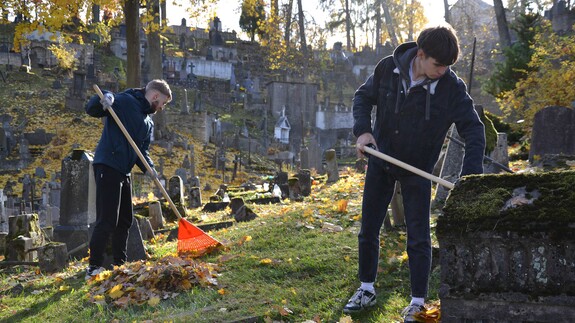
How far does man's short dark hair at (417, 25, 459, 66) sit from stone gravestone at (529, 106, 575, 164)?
900 cm

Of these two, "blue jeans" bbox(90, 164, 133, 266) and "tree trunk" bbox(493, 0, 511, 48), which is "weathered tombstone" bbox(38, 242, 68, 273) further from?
"tree trunk" bbox(493, 0, 511, 48)

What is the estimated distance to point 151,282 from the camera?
4.89m

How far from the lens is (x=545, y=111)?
12.0m

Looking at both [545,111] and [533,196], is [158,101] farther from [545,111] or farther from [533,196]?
[545,111]

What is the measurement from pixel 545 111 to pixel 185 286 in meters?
9.69

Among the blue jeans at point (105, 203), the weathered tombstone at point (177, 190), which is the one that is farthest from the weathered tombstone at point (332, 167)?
the blue jeans at point (105, 203)

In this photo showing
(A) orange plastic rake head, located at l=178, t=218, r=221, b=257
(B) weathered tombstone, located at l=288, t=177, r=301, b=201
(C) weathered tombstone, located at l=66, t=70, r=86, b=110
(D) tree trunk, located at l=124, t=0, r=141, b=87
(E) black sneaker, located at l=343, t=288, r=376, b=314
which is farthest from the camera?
(C) weathered tombstone, located at l=66, t=70, r=86, b=110

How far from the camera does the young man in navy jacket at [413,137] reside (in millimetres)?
3836

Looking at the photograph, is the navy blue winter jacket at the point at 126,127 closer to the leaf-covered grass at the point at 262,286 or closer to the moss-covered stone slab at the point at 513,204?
the leaf-covered grass at the point at 262,286

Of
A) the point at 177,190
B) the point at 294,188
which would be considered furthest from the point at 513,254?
A: the point at 294,188

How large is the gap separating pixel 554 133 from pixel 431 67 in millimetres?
9415

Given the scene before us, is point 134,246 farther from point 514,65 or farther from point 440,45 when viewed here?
point 514,65

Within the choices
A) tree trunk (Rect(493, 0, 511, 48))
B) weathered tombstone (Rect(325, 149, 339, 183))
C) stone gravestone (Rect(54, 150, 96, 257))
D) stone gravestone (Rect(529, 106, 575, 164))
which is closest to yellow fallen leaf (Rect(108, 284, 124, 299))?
stone gravestone (Rect(54, 150, 96, 257))

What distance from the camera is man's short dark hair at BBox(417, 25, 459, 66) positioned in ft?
11.9
